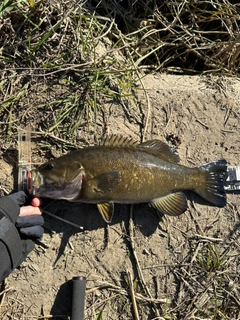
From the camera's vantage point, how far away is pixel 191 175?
4.03m

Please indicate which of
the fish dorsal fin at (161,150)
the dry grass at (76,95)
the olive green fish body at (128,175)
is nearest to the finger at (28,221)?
the olive green fish body at (128,175)

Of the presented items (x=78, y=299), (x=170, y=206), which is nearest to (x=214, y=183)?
(x=170, y=206)

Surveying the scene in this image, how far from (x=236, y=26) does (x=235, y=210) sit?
2.05 m

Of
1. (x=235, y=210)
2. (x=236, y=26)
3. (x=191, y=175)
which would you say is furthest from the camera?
(x=236, y=26)

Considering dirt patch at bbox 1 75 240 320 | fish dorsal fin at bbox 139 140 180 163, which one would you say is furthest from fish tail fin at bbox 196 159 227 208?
fish dorsal fin at bbox 139 140 180 163

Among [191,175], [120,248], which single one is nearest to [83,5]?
[191,175]

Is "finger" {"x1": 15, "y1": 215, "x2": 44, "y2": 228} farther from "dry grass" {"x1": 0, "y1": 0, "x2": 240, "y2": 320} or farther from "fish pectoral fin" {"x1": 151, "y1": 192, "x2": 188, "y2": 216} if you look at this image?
"fish pectoral fin" {"x1": 151, "y1": 192, "x2": 188, "y2": 216}

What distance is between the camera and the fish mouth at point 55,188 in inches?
148

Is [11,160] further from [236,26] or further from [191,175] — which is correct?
[236,26]

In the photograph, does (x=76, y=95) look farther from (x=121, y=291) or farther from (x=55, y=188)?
(x=121, y=291)

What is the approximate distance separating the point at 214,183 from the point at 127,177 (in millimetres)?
907

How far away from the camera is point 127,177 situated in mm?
3820

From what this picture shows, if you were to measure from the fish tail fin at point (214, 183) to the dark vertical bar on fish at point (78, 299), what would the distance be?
146 cm

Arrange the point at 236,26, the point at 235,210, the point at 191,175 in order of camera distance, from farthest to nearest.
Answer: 1. the point at 236,26
2. the point at 235,210
3. the point at 191,175
